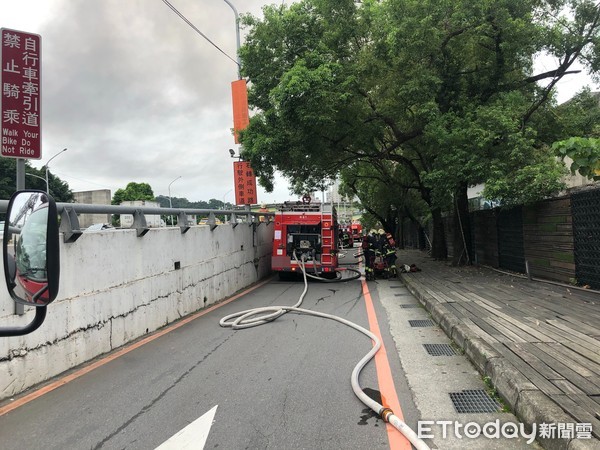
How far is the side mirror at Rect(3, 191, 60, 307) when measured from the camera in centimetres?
178

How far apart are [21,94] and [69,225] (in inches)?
70.9

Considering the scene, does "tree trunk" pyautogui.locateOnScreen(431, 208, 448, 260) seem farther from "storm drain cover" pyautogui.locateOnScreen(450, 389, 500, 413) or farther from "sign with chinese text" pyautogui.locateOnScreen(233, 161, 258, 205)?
"storm drain cover" pyautogui.locateOnScreen(450, 389, 500, 413)

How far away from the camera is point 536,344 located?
5.08 meters

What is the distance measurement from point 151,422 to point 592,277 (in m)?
8.65

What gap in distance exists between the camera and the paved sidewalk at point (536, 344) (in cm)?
336

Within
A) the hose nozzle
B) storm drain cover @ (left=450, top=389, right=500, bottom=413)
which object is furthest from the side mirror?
storm drain cover @ (left=450, top=389, right=500, bottom=413)

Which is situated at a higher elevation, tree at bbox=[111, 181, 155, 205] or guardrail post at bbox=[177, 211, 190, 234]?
tree at bbox=[111, 181, 155, 205]

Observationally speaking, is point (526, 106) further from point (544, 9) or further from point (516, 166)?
point (544, 9)

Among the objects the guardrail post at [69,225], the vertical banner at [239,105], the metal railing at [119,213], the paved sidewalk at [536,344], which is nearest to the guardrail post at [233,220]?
the metal railing at [119,213]

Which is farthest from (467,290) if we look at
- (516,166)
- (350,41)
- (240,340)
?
(350,41)

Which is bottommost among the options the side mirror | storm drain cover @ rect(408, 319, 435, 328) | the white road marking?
storm drain cover @ rect(408, 319, 435, 328)

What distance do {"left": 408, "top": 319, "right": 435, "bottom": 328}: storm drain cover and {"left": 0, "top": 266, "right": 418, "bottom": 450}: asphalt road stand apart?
1.14 metres

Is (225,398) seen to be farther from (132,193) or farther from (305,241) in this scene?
(132,193)

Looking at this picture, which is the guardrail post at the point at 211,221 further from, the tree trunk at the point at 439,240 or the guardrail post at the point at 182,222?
the tree trunk at the point at 439,240
